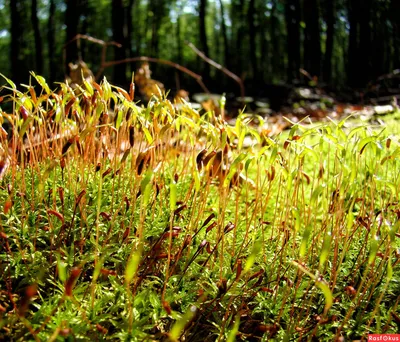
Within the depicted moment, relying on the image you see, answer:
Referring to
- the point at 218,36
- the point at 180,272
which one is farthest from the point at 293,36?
the point at 218,36

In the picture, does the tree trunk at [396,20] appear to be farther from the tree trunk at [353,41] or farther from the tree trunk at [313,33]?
the tree trunk at [313,33]

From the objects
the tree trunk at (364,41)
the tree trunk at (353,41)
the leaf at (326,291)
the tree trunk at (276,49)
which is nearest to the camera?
the leaf at (326,291)

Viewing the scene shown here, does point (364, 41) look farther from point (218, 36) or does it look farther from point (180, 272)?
point (218, 36)

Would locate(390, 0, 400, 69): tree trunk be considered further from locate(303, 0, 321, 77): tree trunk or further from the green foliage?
the green foliage

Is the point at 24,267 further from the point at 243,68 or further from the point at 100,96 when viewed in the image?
the point at 243,68

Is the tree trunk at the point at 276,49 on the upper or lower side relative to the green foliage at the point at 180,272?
upper

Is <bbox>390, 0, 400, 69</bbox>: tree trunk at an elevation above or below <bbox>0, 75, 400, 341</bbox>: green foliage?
above

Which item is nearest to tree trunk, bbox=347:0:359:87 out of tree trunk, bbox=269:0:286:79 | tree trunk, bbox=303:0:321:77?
tree trunk, bbox=303:0:321:77

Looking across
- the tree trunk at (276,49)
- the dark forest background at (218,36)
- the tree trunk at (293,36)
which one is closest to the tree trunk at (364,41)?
the dark forest background at (218,36)

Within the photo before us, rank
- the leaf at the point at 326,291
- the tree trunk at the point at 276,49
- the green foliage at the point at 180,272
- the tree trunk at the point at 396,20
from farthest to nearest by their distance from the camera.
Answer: the tree trunk at the point at 276,49
the tree trunk at the point at 396,20
the green foliage at the point at 180,272
the leaf at the point at 326,291

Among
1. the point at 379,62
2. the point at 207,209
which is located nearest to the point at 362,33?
the point at 379,62
